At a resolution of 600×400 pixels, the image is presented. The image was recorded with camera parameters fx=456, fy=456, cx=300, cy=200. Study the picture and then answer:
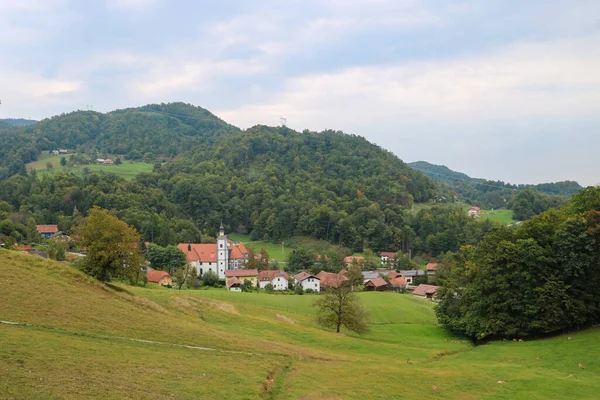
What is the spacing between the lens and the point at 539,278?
135 feet

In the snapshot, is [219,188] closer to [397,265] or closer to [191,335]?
[397,265]

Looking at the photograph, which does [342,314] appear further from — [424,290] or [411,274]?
[411,274]

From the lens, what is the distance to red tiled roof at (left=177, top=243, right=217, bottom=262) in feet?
331

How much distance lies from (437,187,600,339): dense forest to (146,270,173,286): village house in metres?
47.0

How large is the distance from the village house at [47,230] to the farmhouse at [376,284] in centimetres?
7657

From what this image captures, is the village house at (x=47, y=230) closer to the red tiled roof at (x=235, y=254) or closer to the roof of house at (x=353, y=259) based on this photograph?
the red tiled roof at (x=235, y=254)

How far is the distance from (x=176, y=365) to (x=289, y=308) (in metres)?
35.9

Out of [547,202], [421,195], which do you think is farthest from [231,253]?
[547,202]

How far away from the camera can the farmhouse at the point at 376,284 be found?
90500 mm

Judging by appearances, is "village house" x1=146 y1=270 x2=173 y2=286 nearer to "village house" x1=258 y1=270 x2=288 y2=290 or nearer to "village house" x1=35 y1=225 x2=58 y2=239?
"village house" x1=258 y1=270 x2=288 y2=290

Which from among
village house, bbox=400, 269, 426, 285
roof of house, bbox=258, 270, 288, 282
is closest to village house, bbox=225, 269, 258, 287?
roof of house, bbox=258, 270, 288, 282

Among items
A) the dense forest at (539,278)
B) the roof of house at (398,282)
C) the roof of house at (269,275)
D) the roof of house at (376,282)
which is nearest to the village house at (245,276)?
the roof of house at (269,275)

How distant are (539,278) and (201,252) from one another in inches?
2959

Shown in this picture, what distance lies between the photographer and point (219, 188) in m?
171
